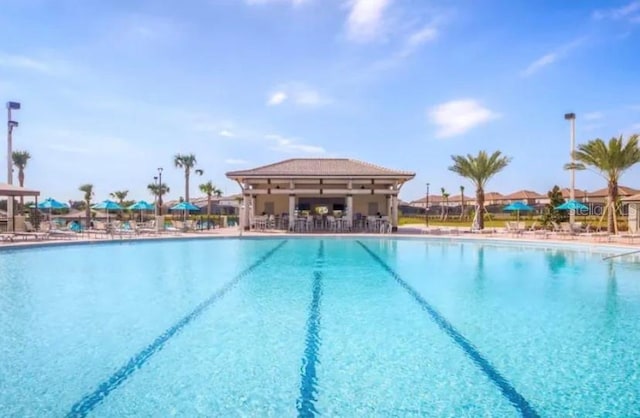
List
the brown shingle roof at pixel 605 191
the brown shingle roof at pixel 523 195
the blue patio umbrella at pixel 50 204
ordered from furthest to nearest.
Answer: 1. the brown shingle roof at pixel 523 195
2. the brown shingle roof at pixel 605 191
3. the blue patio umbrella at pixel 50 204

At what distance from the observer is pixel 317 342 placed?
555 centimetres

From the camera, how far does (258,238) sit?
1978 cm

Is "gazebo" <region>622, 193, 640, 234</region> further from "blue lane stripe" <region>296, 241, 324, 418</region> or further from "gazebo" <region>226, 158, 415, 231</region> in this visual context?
"blue lane stripe" <region>296, 241, 324, 418</region>

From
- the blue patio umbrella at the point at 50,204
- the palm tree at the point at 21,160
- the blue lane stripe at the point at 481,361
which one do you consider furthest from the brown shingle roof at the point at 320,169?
the palm tree at the point at 21,160

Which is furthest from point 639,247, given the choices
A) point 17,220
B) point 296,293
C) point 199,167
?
point 199,167

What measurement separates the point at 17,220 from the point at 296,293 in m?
18.0

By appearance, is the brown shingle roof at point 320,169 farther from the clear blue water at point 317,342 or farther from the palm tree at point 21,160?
the palm tree at point 21,160

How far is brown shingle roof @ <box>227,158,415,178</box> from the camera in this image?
75.5 ft

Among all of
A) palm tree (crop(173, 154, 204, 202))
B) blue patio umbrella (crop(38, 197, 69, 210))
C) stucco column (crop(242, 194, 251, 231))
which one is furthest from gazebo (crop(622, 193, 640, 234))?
palm tree (crop(173, 154, 204, 202))

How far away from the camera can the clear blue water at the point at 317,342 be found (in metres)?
3.88

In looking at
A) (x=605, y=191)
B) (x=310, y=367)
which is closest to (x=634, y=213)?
(x=310, y=367)

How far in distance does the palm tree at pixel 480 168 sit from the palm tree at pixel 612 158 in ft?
15.9

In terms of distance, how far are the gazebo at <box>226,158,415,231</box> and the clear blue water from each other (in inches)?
482

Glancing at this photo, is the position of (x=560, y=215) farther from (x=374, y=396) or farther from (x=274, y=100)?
(x=374, y=396)
